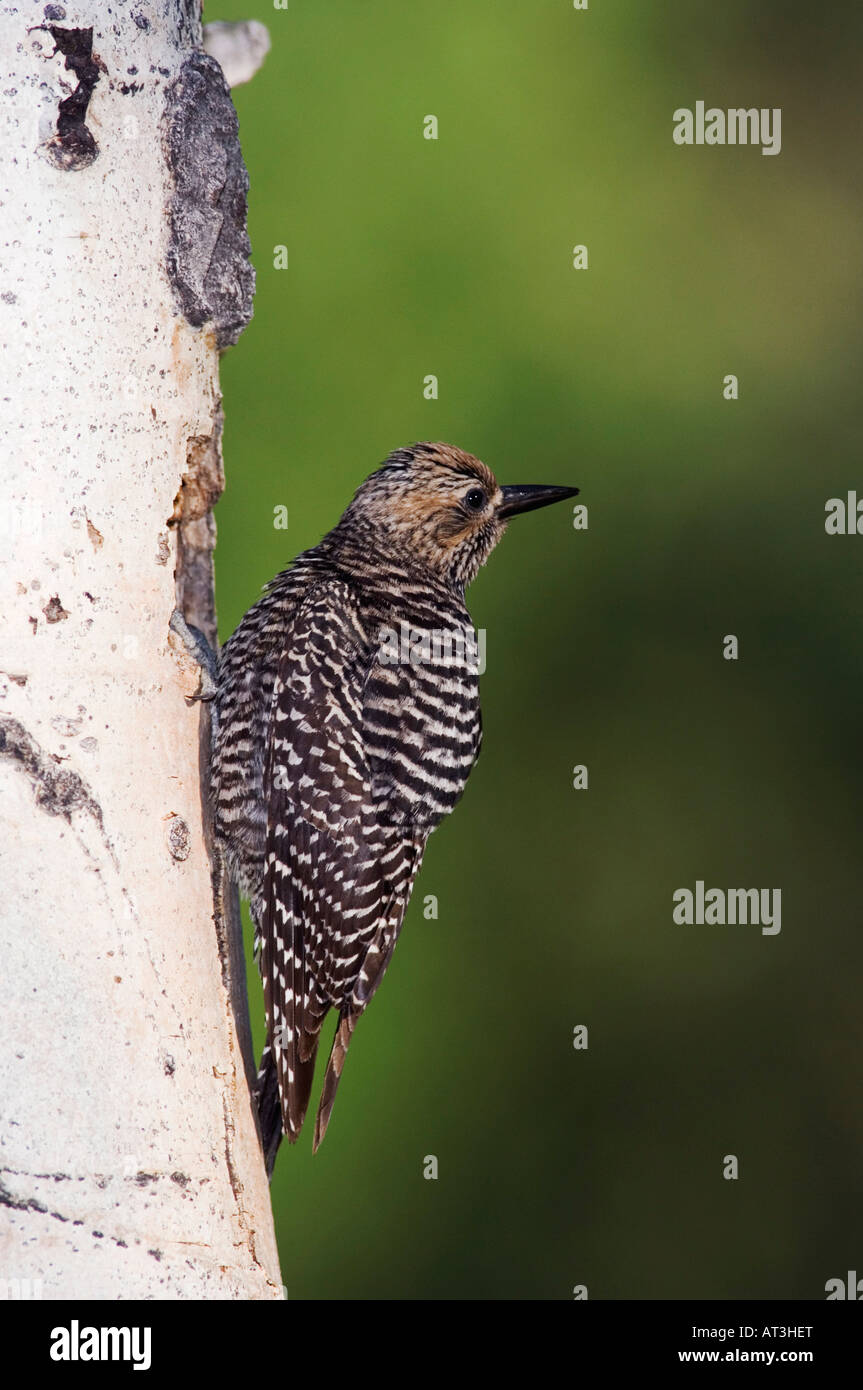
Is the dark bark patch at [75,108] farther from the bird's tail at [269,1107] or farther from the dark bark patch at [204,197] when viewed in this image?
the bird's tail at [269,1107]

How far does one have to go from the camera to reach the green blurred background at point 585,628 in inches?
201

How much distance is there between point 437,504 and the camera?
3.88 metres

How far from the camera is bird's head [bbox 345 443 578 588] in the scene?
12.6ft

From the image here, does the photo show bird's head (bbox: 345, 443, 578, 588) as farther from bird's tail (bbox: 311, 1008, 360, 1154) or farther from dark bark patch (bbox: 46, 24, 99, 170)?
dark bark patch (bbox: 46, 24, 99, 170)

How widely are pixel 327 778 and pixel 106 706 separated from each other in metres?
0.84

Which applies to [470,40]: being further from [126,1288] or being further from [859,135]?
[126,1288]

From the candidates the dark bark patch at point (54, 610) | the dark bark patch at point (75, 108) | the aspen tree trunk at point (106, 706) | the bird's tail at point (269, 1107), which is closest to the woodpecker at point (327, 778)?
the bird's tail at point (269, 1107)

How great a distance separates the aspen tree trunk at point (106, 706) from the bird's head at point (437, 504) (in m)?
1.27

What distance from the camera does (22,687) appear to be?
7.62 ft

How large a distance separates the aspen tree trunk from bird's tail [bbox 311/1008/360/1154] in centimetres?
77

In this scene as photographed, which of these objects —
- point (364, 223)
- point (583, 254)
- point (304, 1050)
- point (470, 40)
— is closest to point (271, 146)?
point (364, 223)

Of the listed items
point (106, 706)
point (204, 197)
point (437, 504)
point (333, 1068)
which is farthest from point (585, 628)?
point (106, 706)

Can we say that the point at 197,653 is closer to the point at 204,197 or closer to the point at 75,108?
the point at 204,197

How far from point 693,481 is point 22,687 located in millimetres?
3811
